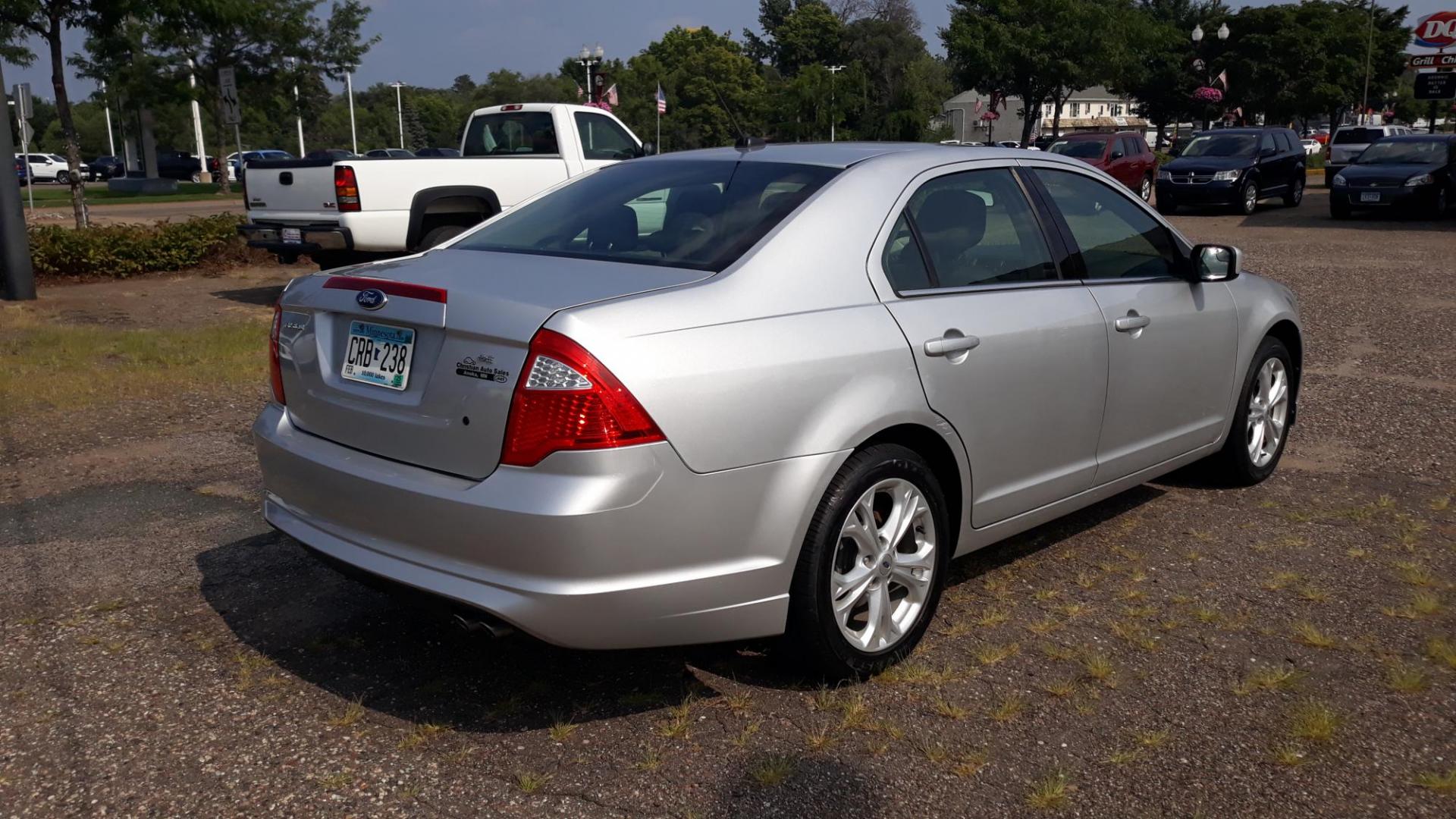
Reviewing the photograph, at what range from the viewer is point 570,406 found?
9.99 feet

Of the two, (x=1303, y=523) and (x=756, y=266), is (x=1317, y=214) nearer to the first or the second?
(x=1303, y=523)

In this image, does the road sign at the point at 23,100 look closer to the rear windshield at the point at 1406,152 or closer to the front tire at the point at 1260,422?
the front tire at the point at 1260,422

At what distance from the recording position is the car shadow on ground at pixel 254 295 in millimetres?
13023

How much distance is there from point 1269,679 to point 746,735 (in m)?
1.63

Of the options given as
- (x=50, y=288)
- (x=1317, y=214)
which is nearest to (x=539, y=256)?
(x=50, y=288)

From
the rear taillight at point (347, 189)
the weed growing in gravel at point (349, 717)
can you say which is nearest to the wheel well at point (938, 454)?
the weed growing in gravel at point (349, 717)

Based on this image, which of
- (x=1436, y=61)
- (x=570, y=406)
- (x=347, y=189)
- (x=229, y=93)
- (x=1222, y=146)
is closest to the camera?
(x=570, y=406)

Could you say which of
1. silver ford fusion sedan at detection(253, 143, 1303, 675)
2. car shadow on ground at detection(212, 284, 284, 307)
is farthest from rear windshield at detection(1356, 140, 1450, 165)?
silver ford fusion sedan at detection(253, 143, 1303, 675)

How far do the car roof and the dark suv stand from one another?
20.9m

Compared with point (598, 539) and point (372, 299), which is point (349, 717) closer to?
point (598, 539)

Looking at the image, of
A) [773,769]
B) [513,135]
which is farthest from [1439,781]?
[513,135]

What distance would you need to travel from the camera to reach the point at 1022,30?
47.7m

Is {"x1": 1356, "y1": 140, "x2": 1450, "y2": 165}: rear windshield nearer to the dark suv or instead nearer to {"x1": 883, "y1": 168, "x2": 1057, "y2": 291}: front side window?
the dark suv

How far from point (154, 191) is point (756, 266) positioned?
4538 cm
